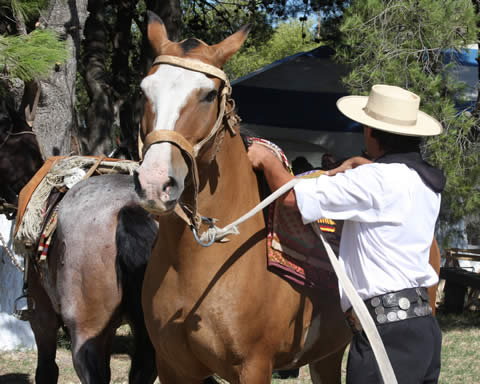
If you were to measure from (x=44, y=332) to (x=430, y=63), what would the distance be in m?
4.62

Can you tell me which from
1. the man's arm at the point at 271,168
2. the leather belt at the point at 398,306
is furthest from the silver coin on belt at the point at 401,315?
the man's arm at the point at 271,168

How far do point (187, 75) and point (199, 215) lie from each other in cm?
59

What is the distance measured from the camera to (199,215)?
101 inches

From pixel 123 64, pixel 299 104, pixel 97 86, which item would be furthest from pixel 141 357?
pixel 123 64

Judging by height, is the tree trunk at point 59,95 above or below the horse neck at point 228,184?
below

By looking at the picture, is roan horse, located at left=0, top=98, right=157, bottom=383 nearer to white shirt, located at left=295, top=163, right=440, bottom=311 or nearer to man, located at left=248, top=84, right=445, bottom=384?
man, located at left=248, top=84, right=445, bottom=384

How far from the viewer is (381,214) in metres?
2.47

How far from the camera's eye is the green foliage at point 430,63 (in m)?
6.12

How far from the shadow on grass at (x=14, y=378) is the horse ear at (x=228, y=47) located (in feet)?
14.0

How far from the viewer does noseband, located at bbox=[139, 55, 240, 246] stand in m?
2.28

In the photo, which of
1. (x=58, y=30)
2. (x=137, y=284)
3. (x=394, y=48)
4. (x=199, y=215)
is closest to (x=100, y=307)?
(x=137, y=284)

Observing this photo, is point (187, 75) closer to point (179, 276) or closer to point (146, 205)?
point (146, 205)

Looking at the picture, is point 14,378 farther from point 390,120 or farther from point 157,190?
point 390,120

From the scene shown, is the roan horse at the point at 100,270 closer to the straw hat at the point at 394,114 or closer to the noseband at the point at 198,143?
Answer: the noseband at the point at 198,143
